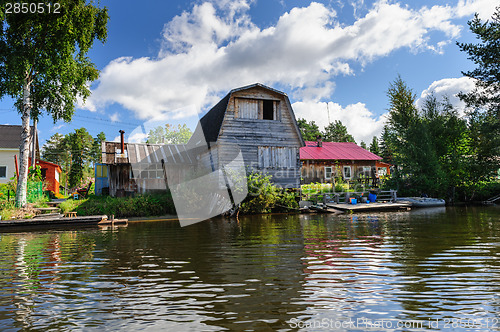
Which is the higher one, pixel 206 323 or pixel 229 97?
pixel 229 97

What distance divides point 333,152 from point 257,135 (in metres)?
21.5

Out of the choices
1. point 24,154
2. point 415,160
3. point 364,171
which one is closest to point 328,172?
point 364,171

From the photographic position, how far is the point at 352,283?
15.9 feet

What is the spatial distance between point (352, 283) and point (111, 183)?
2315cm

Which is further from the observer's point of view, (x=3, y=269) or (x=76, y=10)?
(x=76, y=10)

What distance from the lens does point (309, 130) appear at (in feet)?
240

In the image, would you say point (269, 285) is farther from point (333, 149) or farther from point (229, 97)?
point (333, 149)

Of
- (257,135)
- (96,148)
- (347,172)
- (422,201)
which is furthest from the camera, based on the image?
(96,148)

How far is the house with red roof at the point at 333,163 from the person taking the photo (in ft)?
127

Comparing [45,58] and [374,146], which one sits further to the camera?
[374,146]

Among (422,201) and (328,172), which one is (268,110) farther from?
(328,172)

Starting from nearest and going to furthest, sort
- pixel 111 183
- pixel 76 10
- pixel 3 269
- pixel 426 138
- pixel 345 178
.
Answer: pixel 3 269 < pixel 76 10 < pixel 111 183 < pixel 426 138 < pixel 345 178

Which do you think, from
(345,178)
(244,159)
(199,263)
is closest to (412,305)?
(199,263)

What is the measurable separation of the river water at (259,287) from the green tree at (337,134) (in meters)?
73.2
